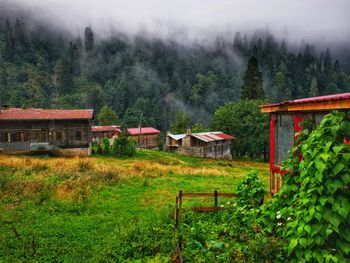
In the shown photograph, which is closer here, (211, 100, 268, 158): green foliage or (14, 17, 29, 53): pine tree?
(211, 100, 268, 158): green foliage

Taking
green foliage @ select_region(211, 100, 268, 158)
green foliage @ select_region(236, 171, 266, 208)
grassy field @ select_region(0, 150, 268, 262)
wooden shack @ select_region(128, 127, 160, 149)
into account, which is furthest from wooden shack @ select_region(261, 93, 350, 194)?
wooden shack @ select_region(128, 127, 160, 149)

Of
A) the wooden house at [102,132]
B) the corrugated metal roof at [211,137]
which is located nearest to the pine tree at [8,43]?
the wooden house at [102,132]

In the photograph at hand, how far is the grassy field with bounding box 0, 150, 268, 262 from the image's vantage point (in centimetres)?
905

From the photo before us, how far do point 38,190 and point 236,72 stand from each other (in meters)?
171

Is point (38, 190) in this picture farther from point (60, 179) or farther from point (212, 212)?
point (212, 212)

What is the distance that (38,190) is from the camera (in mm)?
15867

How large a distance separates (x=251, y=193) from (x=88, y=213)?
690cm

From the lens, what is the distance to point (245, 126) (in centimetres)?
5931

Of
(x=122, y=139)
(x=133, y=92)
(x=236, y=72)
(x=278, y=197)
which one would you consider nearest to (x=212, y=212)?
(x=278, y=197)

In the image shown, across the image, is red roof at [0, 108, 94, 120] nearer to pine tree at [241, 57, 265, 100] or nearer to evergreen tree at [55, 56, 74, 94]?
pine tree at [241, 57, 265, 100]

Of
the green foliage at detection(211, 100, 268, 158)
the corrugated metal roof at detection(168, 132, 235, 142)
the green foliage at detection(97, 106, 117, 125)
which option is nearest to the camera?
the corrugated metal roof at detection(168, 132, 235, 142)

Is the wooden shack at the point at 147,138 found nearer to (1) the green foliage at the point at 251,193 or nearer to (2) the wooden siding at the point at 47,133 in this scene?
(2) the wooden siding at the point at 47,133

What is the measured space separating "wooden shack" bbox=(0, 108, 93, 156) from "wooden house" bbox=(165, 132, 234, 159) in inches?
876

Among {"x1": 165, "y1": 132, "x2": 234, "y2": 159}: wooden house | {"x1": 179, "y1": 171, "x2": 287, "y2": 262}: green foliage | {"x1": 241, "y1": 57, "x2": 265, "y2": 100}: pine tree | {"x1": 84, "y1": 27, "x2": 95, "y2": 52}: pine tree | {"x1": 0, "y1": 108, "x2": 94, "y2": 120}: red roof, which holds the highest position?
{"x1": 84, "y1": 27, "x2": 95, "y2": 52}: pine tree
